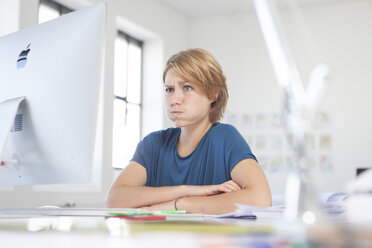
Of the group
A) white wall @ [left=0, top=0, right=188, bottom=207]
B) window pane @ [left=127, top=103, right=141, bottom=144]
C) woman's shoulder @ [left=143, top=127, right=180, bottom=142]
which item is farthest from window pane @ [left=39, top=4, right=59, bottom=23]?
woman's shoulder @ [left=143, top=127, right=180, bottom=142]

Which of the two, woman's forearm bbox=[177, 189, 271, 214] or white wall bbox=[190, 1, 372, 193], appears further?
white wall bbox=[190, 1, 372, 193]

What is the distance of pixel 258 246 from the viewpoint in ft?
0.85

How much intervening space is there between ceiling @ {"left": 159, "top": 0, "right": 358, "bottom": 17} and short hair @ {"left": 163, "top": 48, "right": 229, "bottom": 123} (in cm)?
361

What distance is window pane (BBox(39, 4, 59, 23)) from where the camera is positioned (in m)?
3.79

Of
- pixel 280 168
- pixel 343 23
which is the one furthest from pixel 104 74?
pixel 343 23

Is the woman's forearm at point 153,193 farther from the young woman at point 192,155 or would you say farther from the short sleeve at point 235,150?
the short sleeve at point 235,150

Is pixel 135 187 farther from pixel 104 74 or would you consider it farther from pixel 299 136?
pixel 104 74

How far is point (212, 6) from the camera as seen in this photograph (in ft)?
16.9

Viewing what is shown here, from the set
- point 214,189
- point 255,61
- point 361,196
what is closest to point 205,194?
point 214,189

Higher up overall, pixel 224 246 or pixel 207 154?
pixel 207 154

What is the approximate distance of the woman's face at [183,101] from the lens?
4.69 ft

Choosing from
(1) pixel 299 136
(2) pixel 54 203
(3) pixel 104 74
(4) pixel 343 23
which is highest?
(4) pixel 343 23

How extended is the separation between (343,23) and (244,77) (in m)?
1.18

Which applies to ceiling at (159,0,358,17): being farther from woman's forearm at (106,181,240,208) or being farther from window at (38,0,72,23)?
woman's forearm at (106,181,240,208)
